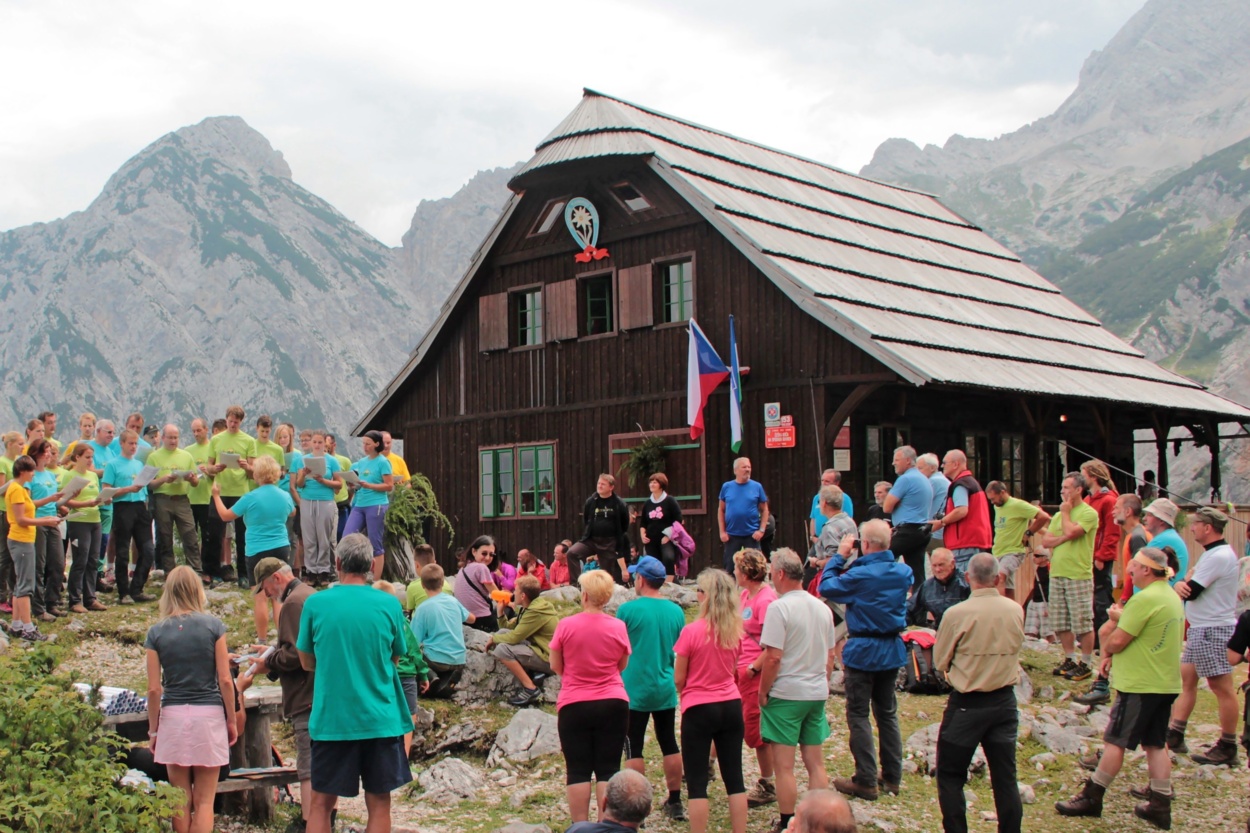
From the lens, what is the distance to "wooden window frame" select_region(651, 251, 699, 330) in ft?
58.9

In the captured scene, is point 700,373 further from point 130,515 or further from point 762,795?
point 762,795

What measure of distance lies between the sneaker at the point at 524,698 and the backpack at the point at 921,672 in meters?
3.41

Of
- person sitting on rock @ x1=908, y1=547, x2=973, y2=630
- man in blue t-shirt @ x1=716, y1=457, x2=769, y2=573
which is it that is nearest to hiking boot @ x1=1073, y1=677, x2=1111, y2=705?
person sitting on rock @ x1=908, y1=547, x2=973, y2=630

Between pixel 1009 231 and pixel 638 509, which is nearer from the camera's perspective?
pixel 638 509

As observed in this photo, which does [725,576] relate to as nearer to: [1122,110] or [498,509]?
[498,509]

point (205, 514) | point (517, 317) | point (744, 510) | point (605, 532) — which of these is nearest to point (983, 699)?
point (744, 510)

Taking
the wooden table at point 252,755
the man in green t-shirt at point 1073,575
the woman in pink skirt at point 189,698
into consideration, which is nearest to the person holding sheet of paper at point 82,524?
the wooden table at point 252,755

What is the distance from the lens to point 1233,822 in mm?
7617

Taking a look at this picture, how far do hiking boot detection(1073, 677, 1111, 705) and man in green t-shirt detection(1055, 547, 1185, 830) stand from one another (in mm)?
3109

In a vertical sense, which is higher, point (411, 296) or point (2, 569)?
point (411, 296)

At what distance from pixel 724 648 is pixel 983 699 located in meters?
1.52

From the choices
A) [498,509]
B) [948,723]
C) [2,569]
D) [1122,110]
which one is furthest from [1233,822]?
[1122,110]

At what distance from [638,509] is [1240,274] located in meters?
80.5

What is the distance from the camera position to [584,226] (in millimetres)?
19234
